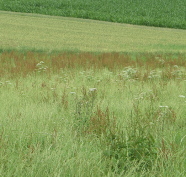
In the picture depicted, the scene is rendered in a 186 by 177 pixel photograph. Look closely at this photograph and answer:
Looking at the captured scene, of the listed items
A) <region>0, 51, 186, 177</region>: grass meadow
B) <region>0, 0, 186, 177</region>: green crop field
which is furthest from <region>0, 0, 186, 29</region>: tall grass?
<region>0, 51, 186, 177</region>: grass meadow

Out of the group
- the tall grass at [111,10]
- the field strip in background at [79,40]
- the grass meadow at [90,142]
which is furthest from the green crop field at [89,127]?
the tall grass at [111,10]

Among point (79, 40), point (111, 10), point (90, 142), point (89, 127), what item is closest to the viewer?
point (90, 142)

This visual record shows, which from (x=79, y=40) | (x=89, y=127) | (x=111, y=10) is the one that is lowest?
(x=79, y=40)

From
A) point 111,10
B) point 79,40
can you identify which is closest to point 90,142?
point 79,40

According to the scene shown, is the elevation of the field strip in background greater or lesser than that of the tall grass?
lesser

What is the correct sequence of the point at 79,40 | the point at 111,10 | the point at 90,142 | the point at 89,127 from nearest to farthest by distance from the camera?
the point at 90,142
the point at 89,127
the point at 79,40
the point at 111,10

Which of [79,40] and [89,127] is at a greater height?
[89,127]

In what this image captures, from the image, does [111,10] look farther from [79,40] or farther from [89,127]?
[89,127]

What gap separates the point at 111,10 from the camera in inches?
1688

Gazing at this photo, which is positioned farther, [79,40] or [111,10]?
[111,10]

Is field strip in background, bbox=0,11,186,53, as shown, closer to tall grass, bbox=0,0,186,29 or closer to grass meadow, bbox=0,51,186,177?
grass meadow, bbox=0,51,186,177

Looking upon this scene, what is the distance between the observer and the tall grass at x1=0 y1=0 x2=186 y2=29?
37.6 metres

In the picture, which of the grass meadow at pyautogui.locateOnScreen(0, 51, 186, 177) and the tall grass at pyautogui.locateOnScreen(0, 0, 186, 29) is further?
the tall grass at pyautogui.locateOnScreen(0, 0, 186, 29)

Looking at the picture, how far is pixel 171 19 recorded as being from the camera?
38406mm
